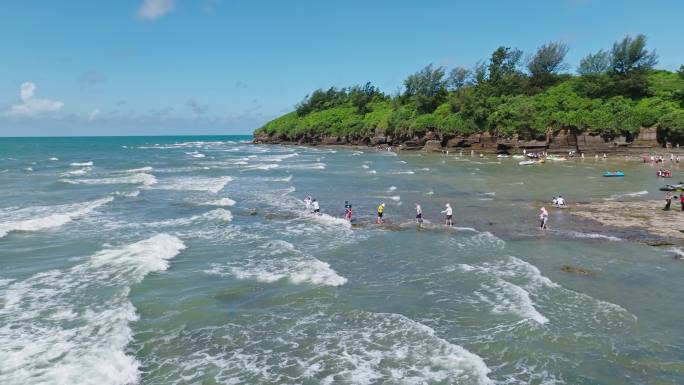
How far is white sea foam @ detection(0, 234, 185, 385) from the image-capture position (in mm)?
11305

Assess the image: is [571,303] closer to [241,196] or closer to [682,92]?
[241,196]

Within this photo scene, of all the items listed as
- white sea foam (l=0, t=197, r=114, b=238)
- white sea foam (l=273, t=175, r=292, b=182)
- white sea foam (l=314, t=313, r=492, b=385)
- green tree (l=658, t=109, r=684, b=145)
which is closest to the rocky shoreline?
white sea foam (l=314, t=313, r=492, b=385)

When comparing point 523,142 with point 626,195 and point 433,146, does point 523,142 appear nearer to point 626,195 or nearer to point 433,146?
point 433,146

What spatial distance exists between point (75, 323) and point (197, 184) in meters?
35.1

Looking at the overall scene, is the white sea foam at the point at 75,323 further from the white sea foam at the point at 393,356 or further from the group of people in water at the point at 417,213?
the group of people in water at the point at 417,213

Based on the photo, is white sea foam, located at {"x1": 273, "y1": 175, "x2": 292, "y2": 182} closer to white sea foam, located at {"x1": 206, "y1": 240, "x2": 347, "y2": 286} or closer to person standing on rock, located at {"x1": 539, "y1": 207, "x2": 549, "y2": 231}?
white sea foam, located at {"x1": 206, "y1": 240, "x2": 347, "y2": 286}

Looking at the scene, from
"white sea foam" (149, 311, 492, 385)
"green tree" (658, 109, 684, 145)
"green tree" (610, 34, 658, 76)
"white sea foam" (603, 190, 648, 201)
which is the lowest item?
"white sea foam" (149, 311, 492, 385)

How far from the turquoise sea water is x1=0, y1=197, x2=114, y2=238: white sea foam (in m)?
0.26

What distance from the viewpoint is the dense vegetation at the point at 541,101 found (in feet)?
243

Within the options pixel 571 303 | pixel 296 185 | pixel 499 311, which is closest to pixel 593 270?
pixel 571 303

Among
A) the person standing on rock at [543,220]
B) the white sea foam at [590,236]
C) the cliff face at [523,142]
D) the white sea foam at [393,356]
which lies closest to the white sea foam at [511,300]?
the white sea foam at [393,356]

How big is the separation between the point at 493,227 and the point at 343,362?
16.1 m

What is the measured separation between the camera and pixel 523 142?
81312 mm

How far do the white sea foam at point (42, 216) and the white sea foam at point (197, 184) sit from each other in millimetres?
8700
